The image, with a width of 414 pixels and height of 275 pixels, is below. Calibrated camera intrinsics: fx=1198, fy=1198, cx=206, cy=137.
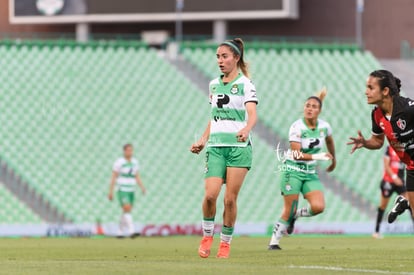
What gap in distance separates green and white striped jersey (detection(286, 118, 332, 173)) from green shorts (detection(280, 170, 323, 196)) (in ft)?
0.29

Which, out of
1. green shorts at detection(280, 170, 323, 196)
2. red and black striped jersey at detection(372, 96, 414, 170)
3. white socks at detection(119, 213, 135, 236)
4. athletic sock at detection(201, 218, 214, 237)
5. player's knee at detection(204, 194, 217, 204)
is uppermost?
red and black striped jersey at detection(372, 96, 414, 170)

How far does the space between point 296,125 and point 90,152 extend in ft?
43.1

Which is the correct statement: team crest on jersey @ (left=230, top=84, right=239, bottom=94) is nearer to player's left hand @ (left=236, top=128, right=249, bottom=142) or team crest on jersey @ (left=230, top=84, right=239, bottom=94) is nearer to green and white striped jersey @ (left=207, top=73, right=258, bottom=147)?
green and white striped jersey @ (left=207, top=73, right=258, bottom=147)

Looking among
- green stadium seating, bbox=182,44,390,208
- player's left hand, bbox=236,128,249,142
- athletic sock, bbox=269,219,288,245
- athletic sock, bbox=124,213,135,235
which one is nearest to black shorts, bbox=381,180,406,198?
athletic sock, bbox=124,213,135,235

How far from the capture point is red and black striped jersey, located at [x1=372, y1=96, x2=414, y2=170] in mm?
11758

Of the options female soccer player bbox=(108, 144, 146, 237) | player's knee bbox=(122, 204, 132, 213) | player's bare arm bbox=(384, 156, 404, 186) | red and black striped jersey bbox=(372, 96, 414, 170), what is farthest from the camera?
female soccer player bbox=(108, 144, 146, 237)

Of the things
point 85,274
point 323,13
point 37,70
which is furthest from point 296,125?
point 323,13

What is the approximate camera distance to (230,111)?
45.0 ft

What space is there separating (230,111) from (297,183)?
3.40 meters

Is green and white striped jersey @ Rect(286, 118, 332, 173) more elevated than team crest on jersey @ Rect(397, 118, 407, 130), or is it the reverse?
team crest on jersey @ Rect(397, 118, 407, 130)

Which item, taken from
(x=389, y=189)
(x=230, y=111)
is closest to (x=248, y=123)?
(x=230, y=111)

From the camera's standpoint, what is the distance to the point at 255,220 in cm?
2777

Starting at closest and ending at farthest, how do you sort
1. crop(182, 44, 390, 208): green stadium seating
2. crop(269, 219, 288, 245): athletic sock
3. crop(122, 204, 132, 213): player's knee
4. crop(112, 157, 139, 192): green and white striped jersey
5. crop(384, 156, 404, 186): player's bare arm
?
crop(269, 219, 288, 245): athletic sock, crop(384, 156, 404, 186): player's bare arm, crop(122, 204, 132, 213): player's knee, crop(112, 157, 139, 192): green and white striped jersey, crop(182, 44, 390, 208): green stadium seating

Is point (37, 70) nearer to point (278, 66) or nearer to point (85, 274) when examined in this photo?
point (278, 66)
